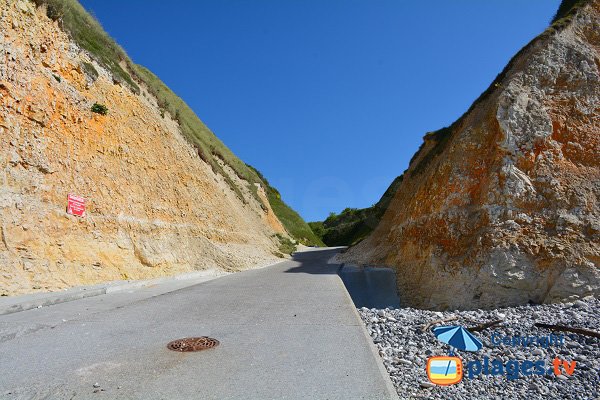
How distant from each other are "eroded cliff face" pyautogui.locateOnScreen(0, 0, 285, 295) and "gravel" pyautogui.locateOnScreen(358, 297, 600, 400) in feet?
29.8

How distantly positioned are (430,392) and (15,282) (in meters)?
10.1

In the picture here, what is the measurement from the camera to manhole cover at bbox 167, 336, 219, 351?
5.41 m

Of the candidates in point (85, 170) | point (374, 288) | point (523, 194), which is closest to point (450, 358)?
point (523, 194)

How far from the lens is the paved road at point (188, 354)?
13.0 feet

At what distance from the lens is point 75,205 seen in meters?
12.4

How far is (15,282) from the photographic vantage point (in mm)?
9406

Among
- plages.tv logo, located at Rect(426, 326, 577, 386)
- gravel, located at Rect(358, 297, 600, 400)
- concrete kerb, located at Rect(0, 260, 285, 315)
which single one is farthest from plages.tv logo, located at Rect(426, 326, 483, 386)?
Answer: concrete kerb, located at Rect(0, 260, 285, 315)

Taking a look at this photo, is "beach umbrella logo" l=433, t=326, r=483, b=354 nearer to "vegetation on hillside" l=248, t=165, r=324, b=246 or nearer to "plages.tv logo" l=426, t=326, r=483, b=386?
"plages.tv logo" l=426, t=326, r=483, b=386

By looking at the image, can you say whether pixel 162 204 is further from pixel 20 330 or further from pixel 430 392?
pixel 430 392

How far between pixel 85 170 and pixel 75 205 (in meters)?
1.87

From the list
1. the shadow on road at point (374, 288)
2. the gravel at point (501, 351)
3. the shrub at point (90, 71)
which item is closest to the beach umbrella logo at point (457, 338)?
the gravel at point (501, 351)

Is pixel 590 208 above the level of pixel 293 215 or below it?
below

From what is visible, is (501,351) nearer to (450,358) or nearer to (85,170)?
(450,358)

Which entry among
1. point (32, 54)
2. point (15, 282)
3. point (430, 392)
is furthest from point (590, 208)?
point (32, 54)
